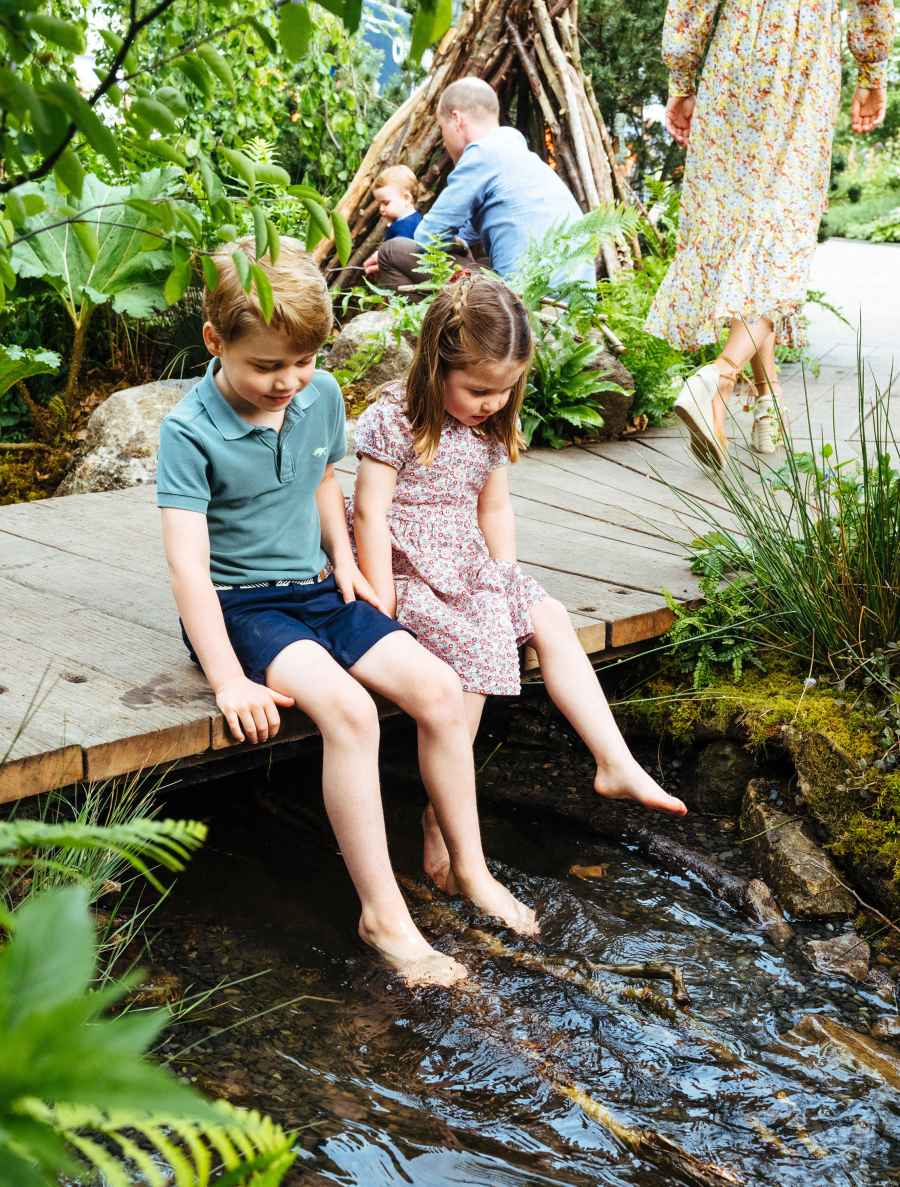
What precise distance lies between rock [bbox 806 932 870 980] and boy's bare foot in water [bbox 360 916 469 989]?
2.56 ft

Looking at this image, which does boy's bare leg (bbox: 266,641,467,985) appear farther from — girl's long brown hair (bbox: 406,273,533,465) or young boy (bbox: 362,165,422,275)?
young boy (bbox: 362,165,422,275)

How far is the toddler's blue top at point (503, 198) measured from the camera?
6113 mm

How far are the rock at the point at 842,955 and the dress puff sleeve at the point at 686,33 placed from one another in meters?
3.73

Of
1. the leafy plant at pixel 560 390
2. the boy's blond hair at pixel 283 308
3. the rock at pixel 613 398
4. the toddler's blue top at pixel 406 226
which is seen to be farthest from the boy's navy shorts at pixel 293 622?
the toddler's blue top at pixel 406 226

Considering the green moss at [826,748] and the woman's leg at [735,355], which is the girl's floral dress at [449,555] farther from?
the woman's leg at [735,355]

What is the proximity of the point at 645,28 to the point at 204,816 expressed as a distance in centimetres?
830

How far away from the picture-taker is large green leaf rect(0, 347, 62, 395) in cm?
454

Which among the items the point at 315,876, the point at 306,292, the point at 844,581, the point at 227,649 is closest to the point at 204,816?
the point at 315,876

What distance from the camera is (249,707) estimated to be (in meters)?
2.51

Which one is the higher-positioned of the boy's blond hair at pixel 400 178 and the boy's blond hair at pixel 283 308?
the boy's blond hair at pixel 400 178

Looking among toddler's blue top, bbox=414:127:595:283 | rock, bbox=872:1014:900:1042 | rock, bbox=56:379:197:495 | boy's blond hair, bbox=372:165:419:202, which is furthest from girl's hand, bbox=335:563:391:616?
boy's blond hair, bbox=372:165:419:202

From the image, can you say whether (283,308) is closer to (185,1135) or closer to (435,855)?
(435,855)

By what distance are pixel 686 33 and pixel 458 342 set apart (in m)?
2.75

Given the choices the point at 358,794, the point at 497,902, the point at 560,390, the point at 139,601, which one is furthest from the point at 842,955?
the point at 560,390
